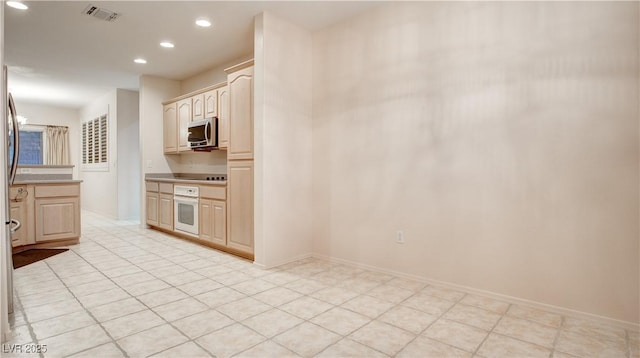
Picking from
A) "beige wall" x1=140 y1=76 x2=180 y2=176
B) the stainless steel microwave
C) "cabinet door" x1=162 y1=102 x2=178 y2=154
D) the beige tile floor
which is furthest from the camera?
"beige wall" x1=140 y1=76 x2=180 y2=176

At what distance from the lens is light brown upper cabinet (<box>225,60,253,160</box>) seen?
12.7 feet

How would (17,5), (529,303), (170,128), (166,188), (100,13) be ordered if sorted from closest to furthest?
(529,303) < (17,5) < (100,13) < (166,188) < (170,128)

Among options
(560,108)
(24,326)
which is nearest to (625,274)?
(560,108)

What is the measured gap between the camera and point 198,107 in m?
5.10

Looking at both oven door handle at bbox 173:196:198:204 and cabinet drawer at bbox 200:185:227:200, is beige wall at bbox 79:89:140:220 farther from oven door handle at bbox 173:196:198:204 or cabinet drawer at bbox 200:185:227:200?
cabinet drawer at bbox 200:185:227:200

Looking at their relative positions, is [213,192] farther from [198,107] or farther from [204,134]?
[198,107]

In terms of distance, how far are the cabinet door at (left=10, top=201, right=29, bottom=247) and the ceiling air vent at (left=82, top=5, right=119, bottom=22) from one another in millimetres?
2602

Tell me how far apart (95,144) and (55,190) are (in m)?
3.86

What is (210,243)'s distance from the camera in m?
4.48

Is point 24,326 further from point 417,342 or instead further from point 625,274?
point 625,274

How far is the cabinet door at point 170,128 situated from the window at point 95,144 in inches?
87.6

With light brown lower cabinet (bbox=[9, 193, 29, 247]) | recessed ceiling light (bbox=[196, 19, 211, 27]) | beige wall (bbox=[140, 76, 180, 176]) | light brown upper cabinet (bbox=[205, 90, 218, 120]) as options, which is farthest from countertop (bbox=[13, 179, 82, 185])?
recessed ceiling light (bbox=[196, 19, 211, 27])

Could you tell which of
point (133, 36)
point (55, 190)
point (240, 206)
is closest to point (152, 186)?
point (55, 190)

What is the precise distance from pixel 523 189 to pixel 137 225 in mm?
6191
